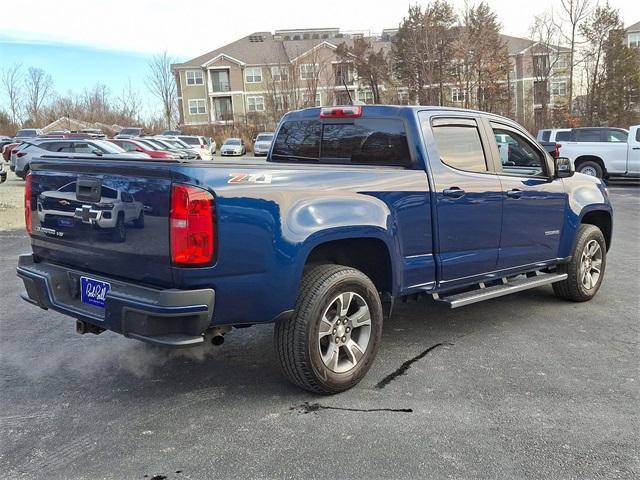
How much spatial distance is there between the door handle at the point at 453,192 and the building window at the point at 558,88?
41863 millimetres

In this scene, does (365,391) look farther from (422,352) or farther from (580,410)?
(580,410)

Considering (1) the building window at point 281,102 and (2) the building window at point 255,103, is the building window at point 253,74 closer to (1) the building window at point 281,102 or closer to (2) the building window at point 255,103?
(2) the building window at point 255,103

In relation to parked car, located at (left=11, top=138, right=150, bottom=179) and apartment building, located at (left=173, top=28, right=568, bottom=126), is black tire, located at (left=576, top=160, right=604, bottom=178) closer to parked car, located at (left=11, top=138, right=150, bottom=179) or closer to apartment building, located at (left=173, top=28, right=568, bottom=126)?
parked car, located at (left=11, top=138, right=150, bottom=179)

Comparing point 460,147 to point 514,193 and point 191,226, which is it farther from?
point 191,226

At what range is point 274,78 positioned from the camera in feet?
208

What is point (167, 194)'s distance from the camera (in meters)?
3.24

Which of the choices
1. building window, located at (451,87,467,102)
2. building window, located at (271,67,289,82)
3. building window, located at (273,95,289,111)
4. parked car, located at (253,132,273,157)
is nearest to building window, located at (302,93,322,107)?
building window, located at (273,95,289,111)

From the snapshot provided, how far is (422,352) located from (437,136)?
1.71 m

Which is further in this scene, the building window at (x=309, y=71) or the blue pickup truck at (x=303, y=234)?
the building window at (x=309, y=71)

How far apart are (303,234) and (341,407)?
43.9 inches

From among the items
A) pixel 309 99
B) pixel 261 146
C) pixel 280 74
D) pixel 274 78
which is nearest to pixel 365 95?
pixel 309 99

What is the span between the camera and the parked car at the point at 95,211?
11.2 ft

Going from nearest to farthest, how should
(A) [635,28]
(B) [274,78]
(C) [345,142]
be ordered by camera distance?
(C) [345,142], (A) [635,28], (B) [274,78]

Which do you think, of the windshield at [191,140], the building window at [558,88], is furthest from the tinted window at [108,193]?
the building window at [558,88]
